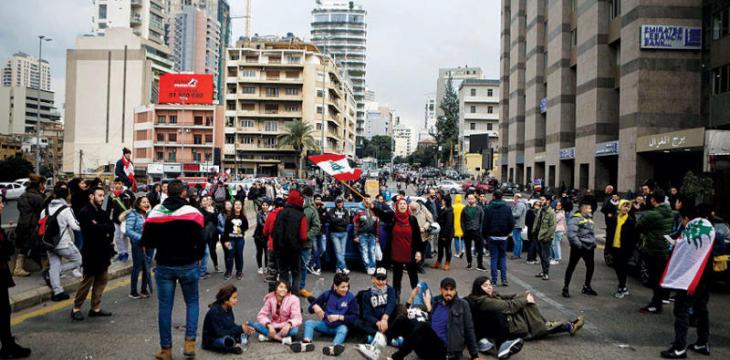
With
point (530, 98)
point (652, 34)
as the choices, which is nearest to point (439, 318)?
point (652, 34)

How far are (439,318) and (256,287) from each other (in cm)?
483

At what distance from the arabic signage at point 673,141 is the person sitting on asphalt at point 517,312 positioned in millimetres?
23832

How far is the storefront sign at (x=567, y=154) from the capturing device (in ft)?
151

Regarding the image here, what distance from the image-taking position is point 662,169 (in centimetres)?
3719

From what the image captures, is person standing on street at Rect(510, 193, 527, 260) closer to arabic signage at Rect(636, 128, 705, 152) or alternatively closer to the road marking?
the road marking

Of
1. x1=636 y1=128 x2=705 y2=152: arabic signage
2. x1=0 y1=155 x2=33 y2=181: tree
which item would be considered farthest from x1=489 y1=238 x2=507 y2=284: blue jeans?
x1=0 y1=155 x2=33 y2=181: tree

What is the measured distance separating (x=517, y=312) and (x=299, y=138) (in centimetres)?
6769

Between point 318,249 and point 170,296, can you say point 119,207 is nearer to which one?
point 318,249

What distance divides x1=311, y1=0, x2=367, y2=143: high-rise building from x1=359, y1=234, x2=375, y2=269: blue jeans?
15572 centimetres

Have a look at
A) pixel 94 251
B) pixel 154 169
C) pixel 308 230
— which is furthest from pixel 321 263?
pixel 154 169

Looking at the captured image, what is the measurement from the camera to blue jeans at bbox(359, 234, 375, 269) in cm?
1170

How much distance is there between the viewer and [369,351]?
617 cm

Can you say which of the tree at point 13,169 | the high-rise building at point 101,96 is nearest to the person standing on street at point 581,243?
the tree at point 13,169

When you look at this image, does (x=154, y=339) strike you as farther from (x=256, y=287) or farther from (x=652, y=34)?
(x=652, y=34)
